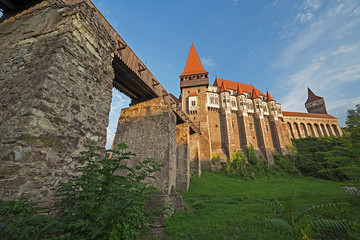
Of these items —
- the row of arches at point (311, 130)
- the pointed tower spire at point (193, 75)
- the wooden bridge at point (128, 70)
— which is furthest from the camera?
the row of arches at point (311, 130)

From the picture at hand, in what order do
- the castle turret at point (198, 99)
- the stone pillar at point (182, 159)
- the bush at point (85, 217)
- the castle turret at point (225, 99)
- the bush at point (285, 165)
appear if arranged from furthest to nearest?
the castle turret at point (225, 99) → the castle turret at point (198, 99) → the bush at point (285, 165) → the stone pillar at point (182, 159) → the bush at point (85, 217)

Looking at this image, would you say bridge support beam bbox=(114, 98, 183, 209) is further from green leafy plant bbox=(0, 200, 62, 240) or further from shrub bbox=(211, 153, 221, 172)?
shrub bbox=(211, 153, 221, 172)

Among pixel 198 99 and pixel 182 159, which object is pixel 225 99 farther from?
pixel 182 159

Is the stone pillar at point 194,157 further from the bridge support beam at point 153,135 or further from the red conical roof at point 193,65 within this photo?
the red conical roof at point 193,65

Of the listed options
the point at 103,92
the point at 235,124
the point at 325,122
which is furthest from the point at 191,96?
the point at 325,122

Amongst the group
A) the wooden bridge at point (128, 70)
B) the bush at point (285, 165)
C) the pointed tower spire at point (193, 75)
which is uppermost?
the pointed tower spire at point (193, 75)

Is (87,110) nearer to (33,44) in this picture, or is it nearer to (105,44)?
(33,44)

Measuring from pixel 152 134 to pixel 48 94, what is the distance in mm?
7444

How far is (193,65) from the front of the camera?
3500cm

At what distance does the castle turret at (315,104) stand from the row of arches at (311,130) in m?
7.82

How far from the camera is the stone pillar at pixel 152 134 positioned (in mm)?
9375

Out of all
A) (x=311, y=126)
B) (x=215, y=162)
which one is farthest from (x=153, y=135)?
(x=311, y=126)

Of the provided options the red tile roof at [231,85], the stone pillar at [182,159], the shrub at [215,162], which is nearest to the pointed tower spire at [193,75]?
the red tile roof at [231,85]

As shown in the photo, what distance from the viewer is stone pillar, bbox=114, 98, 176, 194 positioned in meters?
9.38
